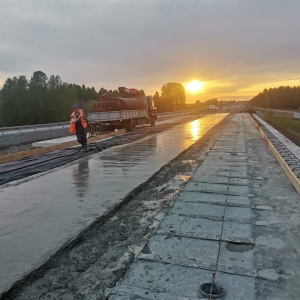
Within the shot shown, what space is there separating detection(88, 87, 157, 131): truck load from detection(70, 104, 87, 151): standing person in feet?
24.7

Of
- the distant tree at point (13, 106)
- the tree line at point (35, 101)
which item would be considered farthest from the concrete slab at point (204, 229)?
the distant tree at point (13, 106)

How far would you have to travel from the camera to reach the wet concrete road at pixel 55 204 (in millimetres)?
4020

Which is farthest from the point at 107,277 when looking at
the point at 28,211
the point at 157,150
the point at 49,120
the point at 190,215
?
the point at 49,120

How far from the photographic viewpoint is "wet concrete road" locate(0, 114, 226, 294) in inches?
158

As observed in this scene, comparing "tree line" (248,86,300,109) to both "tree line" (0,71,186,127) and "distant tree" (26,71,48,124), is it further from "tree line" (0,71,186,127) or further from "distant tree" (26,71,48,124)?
"distant tree" (26,71,48,124)

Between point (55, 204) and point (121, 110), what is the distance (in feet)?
57.0

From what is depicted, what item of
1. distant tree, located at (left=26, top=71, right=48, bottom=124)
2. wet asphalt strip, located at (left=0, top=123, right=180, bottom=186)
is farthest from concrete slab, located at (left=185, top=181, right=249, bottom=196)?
distant tree, located at (left=26, top=71, right=48, bottom=124)

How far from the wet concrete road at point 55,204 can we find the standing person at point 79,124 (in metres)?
2.05

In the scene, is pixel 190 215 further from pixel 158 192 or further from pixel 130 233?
pixel 158 192

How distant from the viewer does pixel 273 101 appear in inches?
4766

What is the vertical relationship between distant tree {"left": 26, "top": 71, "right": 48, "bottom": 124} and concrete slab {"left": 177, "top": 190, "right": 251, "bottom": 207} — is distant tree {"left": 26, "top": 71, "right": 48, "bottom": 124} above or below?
above

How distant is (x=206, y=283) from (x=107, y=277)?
3.51 feet

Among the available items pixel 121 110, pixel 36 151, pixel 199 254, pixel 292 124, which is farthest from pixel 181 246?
pixel 292 124

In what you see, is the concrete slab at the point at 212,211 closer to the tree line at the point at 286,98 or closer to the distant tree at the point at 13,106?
the distant tree at the point at 13,106
